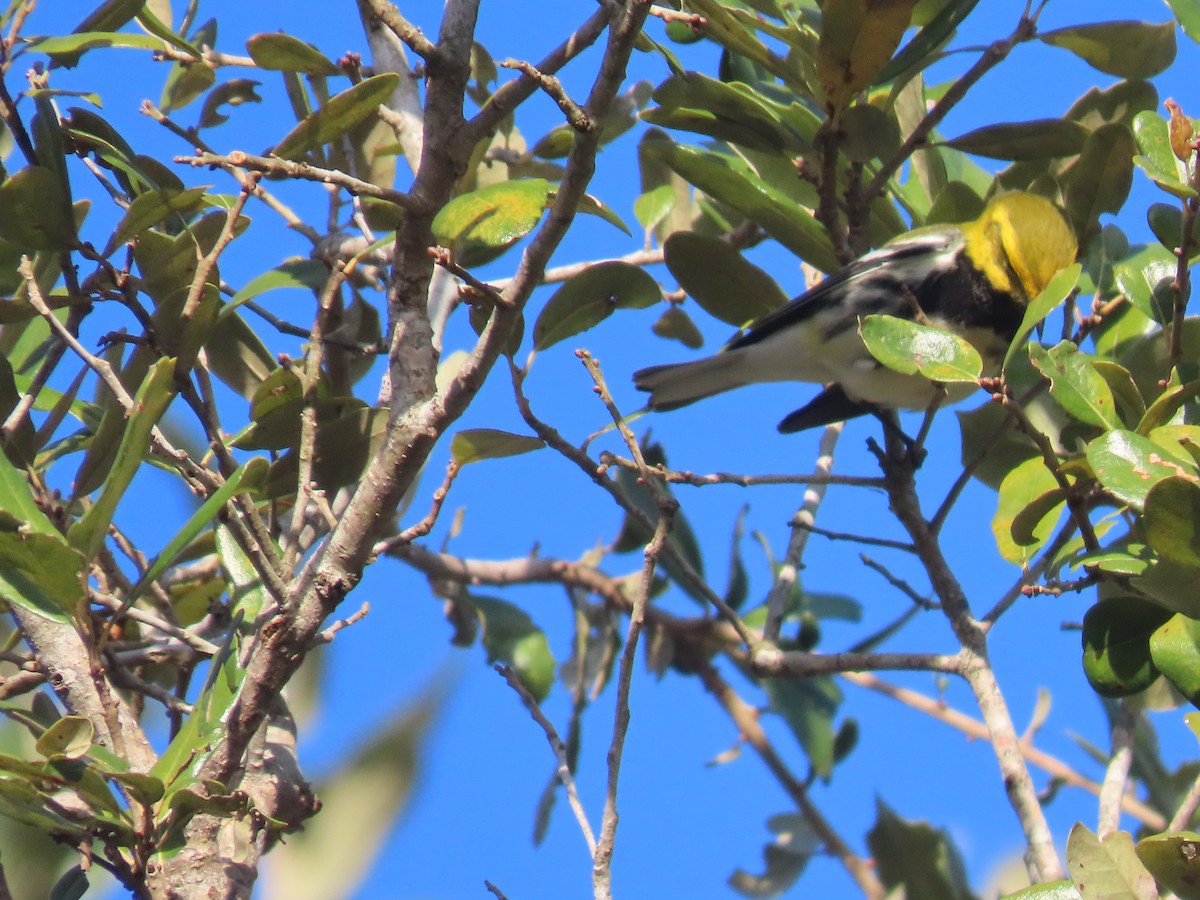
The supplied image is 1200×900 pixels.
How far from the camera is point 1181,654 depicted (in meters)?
1.35

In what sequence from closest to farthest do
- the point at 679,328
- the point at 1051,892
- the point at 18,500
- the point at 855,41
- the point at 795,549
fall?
the point at 1051,892 → the point at 18,500 → the point at 855,41 → the point at 795,549 → the point at 679,328

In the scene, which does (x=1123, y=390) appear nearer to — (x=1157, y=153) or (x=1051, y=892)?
(x=1157, y=153)

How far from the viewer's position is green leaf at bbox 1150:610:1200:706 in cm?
133

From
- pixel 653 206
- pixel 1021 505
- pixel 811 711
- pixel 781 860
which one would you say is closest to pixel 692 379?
pixel 653 206

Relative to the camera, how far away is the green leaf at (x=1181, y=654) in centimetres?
133

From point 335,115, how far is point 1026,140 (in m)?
1.14

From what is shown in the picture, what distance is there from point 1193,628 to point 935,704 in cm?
160

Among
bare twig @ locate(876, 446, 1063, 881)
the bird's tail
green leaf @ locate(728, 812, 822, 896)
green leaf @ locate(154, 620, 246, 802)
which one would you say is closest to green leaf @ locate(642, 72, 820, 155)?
bare twig @ locate(876, 446, 1063, 881)

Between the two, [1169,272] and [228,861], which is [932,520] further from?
[228,861]

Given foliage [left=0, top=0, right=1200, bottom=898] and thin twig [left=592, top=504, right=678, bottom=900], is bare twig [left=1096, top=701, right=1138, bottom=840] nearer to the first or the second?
foliage [left=0, top=0, right=1200, bottom=898]

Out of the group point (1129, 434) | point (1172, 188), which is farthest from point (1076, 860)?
point (1172, 188)

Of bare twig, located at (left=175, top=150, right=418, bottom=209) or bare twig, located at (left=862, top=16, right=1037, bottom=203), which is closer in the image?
bare twig, located at (left=175, top=150, right=418, bottom=209)

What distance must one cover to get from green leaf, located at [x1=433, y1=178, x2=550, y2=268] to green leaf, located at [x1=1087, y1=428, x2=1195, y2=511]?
691 mm

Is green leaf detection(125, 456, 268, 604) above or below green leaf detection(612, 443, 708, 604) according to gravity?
below
